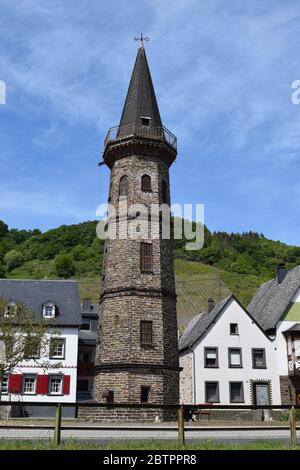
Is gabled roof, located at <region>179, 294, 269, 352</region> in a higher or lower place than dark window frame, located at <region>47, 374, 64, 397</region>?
higher

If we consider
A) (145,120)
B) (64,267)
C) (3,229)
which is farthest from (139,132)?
(3,229)

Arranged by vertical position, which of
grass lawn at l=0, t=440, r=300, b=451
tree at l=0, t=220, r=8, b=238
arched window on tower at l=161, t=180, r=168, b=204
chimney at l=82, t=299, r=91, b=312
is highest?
tree at l=0, t=220, r=8, b=238

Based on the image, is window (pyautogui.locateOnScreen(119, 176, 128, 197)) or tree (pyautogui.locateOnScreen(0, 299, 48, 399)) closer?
tree (pyautogui.locateOnScreen(0, 299, 48, 399))

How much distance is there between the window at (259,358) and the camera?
4022cm

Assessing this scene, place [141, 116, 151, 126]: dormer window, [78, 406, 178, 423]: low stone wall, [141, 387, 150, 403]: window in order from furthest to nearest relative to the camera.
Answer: [141, 116, 151, 126]: dormer window, [141, 387, 150, 403]: window, [78, 406, 178, 423]: low stone wall

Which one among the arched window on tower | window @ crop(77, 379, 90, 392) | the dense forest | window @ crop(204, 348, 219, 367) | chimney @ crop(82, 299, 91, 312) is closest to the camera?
the arched window on tower

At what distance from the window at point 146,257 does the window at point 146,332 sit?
3026 millimetres

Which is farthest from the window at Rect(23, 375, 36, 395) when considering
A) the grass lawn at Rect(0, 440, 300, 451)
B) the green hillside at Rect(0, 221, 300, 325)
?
the green hillside at Rect(0, 221, 300, 325)

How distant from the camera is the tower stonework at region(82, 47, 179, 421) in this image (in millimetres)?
29719

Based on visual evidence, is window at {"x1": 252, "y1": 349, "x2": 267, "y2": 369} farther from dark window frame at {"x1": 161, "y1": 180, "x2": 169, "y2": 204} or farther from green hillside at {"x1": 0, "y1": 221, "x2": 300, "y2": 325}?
green hillside at {"x1": 0, "y1": 221, "x2": 300, "y2": 325}

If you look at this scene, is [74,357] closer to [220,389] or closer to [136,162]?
[220,389]

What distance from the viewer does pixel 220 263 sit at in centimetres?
12225
